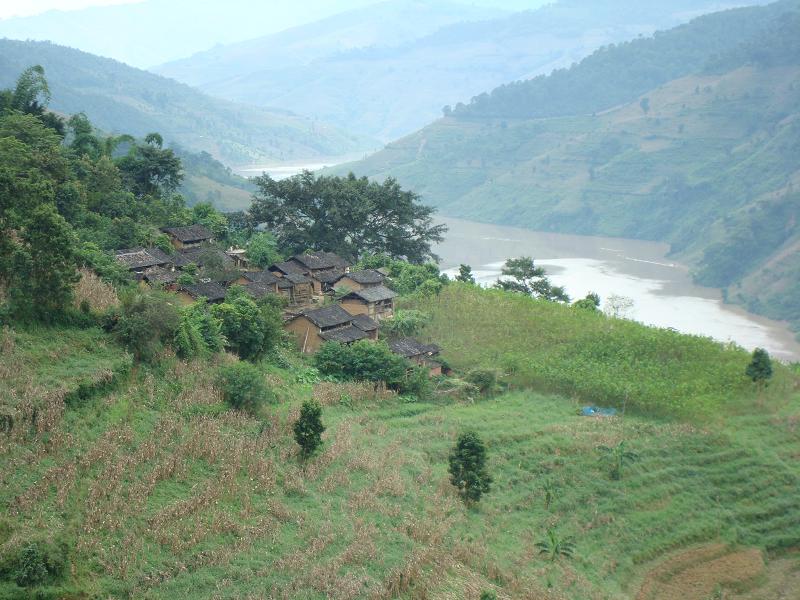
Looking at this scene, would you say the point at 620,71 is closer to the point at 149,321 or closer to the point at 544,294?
the point at 544,294

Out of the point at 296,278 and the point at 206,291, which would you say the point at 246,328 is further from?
the point at 296,278

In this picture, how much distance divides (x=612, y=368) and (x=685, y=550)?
8.51m

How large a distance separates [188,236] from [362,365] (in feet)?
34.1

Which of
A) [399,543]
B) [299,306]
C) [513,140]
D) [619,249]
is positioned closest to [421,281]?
[299,306]

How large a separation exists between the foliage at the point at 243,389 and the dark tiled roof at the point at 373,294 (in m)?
11.0

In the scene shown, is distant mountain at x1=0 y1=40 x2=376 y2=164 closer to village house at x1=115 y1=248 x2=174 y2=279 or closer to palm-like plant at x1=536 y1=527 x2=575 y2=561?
village house at x1=115 y1=248 x2=174 y2=279

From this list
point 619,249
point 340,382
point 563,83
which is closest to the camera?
point 340,382

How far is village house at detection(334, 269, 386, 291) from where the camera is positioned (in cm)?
3188

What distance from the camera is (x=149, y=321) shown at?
765 inches

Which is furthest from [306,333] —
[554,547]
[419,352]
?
[554,547]

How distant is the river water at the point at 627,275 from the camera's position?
52594 mm

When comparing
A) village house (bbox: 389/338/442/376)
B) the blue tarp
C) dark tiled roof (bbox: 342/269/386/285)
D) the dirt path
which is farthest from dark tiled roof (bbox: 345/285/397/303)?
the dirt path

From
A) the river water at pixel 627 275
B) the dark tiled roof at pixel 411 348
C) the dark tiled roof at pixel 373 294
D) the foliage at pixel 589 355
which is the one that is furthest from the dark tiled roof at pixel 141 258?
the river water at pixel 627 275

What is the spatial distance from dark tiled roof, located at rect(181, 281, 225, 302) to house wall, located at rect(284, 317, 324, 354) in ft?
7.20
